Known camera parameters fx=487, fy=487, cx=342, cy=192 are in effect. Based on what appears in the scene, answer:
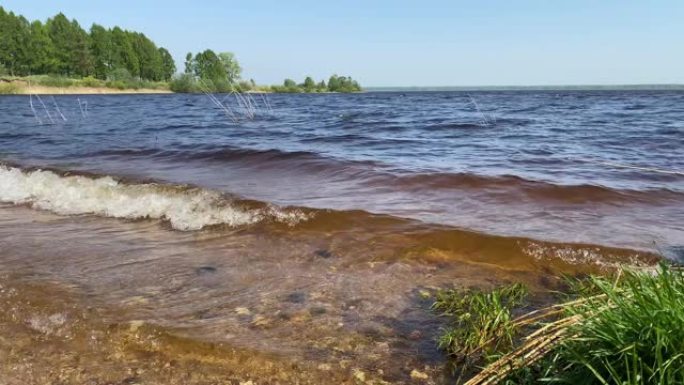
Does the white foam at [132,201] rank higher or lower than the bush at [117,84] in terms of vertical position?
lower

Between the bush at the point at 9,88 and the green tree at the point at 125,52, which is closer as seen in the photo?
the bush at the point at 9,88

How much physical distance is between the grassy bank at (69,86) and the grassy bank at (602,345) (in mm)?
59371

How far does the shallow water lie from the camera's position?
2867 millimetres

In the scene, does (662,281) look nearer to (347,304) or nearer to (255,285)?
(347,304)

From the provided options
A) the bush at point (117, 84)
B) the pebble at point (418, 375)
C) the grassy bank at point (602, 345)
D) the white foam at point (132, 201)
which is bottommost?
the pebble at point (418, 375)

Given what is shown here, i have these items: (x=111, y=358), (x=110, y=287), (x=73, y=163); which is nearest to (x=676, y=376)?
(x=111, y=358)

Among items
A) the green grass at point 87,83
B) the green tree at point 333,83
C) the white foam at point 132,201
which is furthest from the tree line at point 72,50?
the white foam at point 132,201

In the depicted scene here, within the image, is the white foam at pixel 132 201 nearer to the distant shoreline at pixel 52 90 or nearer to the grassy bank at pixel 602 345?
the grassy bank at pixel 602 345

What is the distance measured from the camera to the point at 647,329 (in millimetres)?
1753

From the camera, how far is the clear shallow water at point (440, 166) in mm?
5535

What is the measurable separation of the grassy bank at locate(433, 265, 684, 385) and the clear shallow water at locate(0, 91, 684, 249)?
1092 mm

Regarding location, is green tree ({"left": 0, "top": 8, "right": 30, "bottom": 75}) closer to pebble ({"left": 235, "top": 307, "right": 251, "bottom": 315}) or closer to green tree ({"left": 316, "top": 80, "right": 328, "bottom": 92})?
green tree ({"left": 316, "top": 80, "right": 328, "bottom": 92})

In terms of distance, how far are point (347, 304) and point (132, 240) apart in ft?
8.71

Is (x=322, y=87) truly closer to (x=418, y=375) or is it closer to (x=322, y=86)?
(x=322, y=86)
